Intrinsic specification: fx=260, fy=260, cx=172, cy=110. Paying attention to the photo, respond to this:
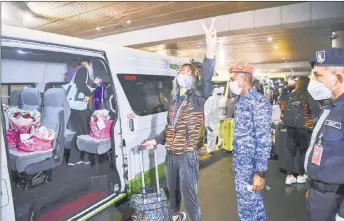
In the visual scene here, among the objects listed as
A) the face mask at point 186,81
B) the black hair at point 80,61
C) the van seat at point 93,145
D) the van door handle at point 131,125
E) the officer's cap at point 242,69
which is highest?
the black hair at point 80,61

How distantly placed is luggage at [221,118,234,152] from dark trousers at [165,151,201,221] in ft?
11.4

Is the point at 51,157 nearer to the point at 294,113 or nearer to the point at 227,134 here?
the point at 294,113

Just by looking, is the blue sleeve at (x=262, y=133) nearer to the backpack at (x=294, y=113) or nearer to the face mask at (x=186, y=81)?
the face mask at (x=186, y=81)

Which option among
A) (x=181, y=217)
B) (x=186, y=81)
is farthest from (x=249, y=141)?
(x=181, y=217)

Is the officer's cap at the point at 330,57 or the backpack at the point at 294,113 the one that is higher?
the officer's cap at the point at 330,57

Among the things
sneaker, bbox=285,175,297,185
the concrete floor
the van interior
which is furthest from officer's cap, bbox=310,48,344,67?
sneaker, bbox=285,175,297,185

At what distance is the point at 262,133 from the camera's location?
2.15 meters

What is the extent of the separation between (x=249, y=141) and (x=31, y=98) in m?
2.75


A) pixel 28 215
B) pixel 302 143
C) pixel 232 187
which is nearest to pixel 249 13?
pixel 302 143

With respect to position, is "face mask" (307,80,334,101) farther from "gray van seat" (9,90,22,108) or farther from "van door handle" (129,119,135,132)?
"gray van seat" (9,90,22,108)

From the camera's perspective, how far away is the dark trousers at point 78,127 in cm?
370

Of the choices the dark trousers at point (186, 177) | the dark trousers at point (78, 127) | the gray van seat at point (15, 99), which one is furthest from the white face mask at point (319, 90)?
the gray van seat at point (15, 99)

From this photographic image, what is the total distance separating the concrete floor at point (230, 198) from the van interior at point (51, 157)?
0.52m

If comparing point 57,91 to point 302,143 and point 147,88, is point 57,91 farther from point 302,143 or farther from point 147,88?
point 302,143
